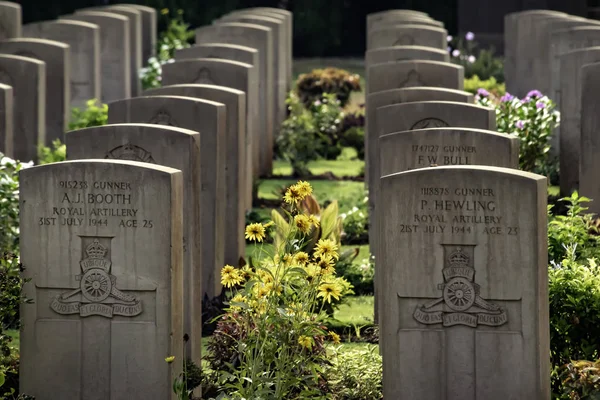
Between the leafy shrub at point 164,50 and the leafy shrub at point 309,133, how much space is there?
1.66 metres

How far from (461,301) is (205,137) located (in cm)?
351

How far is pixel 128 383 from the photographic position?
23.1 ft

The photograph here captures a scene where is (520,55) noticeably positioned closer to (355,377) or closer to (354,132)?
(354,132)

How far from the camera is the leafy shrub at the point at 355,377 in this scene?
7.19 m

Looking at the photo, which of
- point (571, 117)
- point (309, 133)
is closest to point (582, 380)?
point (571, 117)

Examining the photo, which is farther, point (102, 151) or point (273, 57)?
point (273, 57)

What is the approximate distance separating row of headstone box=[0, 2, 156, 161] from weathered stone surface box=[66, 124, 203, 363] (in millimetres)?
3112

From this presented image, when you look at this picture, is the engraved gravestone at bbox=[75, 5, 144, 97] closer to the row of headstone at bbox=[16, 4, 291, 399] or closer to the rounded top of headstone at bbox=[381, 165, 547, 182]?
the row of headstone at bbox=[16, 4, 291, 399]

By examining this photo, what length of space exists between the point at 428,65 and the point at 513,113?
1.32 m

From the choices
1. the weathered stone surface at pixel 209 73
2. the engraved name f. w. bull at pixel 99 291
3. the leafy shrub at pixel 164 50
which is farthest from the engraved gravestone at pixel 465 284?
the leafy shrub at pixel 164 50

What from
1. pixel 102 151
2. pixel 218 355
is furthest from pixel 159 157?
pixel 218 355

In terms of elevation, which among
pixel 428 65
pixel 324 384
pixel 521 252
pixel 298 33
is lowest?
pixel 324 384

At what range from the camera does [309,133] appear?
16.5 meters

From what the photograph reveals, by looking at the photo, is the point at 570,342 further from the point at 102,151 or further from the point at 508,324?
the point at 102,151
